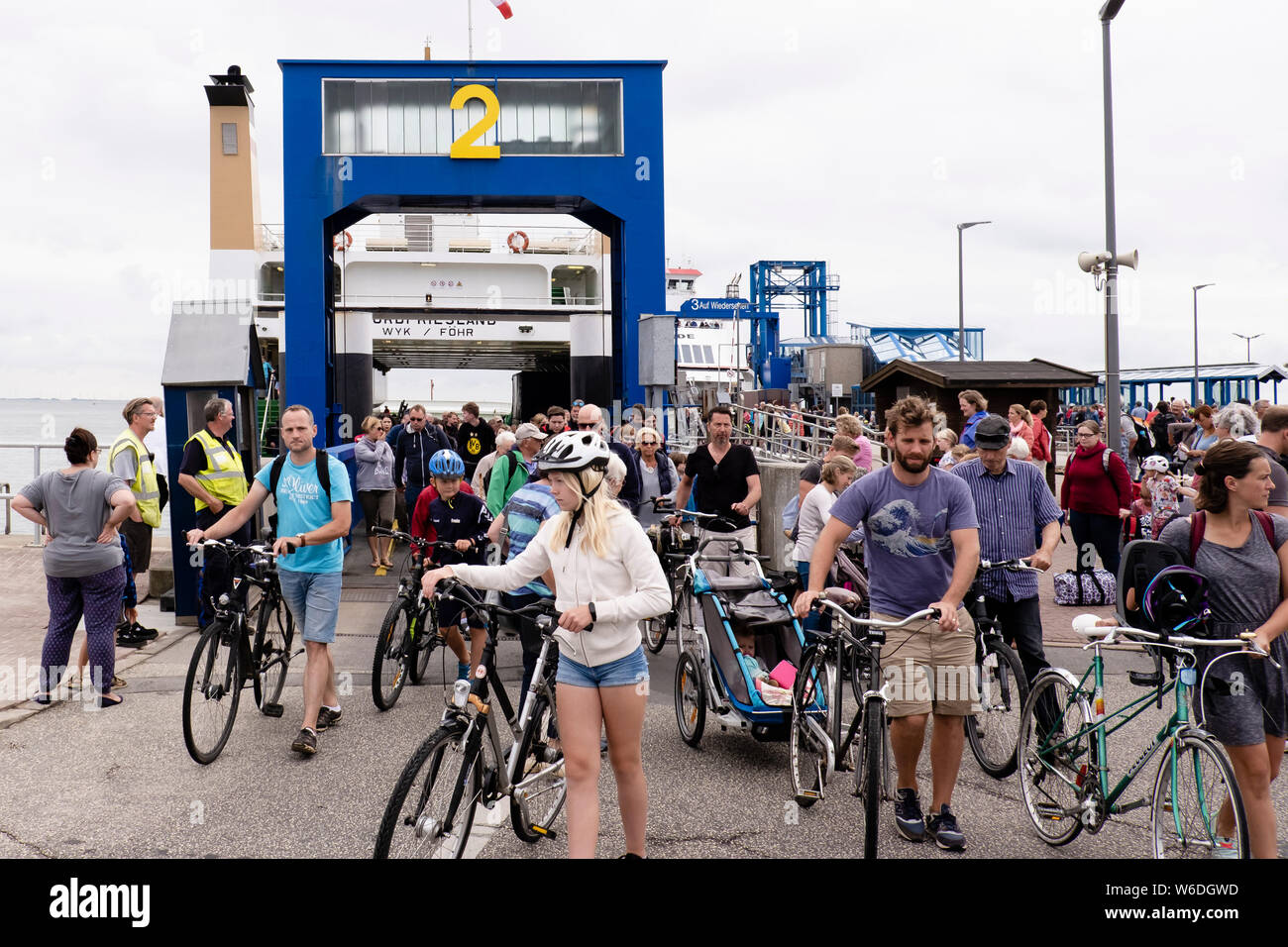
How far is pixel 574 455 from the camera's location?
3.96 metres

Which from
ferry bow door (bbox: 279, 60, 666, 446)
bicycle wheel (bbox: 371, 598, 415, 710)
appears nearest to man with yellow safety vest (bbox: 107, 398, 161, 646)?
bicycle wheel (bbox: 371, 598, 415, 710)

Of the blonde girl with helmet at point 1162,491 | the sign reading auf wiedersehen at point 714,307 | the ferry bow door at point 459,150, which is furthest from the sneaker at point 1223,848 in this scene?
the ferry bow door at point 459,150

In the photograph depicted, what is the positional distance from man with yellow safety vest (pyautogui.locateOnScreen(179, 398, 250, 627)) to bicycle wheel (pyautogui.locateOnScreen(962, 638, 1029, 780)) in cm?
542

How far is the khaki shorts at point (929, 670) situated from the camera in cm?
472

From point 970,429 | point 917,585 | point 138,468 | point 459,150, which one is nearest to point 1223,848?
point 917,585

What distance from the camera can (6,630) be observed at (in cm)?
919

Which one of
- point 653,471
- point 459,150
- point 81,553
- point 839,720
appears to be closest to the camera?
point 839,720

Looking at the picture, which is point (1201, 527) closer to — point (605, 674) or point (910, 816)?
point (910, 816)

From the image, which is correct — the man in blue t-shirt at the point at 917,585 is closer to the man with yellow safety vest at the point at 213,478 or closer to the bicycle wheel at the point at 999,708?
the bicycle wheel at the point at 999,708

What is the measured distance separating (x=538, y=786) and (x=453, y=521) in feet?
9.56

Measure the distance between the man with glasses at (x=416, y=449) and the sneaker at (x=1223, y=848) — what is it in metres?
10.1

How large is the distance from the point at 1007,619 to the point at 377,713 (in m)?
3.88

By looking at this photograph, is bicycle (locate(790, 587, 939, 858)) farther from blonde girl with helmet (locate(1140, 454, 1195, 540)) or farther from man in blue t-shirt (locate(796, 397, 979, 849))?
blonde girl with helmet (locate(1140, 454, 1195, 540))

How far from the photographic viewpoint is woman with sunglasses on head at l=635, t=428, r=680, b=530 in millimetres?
9914
